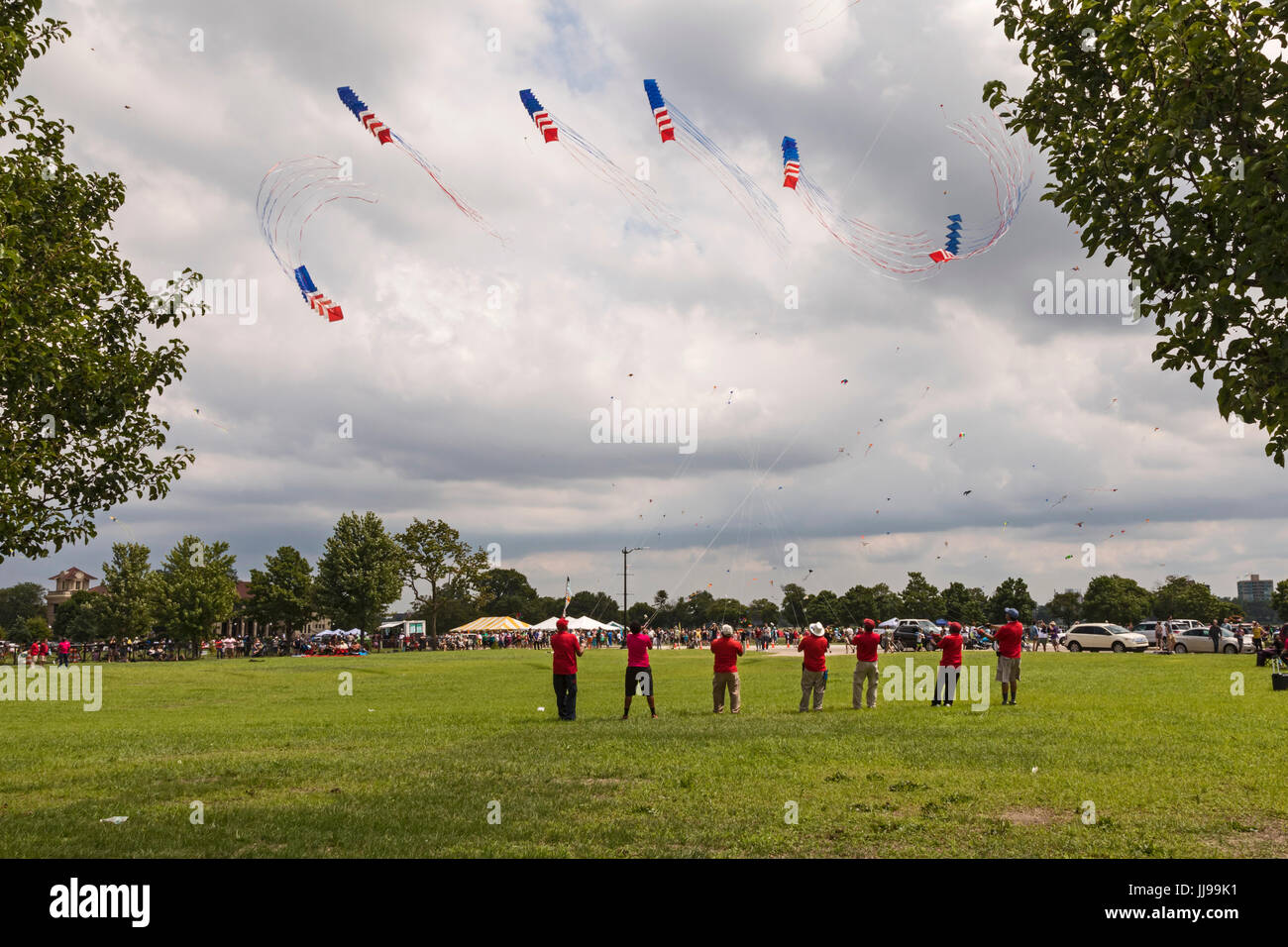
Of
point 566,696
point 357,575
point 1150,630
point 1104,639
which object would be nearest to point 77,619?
point 357,575

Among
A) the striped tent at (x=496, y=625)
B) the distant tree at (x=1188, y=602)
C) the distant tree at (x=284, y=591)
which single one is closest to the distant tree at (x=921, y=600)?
the distant tree at (x=1188, y=602)

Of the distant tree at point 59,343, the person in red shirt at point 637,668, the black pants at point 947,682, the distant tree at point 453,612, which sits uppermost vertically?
the distant tree at point 59,343

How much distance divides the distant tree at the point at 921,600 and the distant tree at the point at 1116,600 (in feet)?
73.0

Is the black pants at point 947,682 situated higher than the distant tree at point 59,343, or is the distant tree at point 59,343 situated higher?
the distant tree at point 59,343

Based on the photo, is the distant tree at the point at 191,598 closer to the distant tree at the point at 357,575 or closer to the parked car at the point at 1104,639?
the distant tree at the point at 357,575

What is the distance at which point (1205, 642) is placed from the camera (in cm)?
5069

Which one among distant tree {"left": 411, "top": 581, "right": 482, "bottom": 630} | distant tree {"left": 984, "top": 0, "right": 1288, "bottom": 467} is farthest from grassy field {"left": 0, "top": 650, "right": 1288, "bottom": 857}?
distant tree {"left": 411, "top": 581, "right": 482, "bottom": 630}

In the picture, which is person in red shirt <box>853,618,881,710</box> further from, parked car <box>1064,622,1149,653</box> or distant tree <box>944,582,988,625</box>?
distant tree <box>944,582,988,625</box>

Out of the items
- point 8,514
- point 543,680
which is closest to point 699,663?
point 543,680

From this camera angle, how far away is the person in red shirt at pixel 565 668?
1873 centimetres

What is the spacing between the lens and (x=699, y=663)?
160 ft

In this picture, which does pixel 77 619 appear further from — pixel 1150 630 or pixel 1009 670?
→ pixel 1009 670
